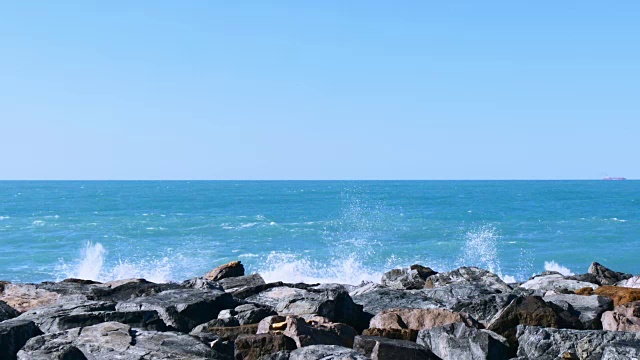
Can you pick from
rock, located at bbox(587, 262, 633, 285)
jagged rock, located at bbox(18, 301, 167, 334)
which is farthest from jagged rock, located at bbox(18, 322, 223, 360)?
rock, located at bbox(587, 262, 633, 285)

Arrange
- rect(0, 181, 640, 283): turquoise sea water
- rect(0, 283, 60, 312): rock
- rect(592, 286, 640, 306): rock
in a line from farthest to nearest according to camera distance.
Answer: rect(0, 181, 640, 283): turquoise sea water < rect(0, 283, 60, 312): rock < rect(592, 286, 640, 306): rock

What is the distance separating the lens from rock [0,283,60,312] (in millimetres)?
10409

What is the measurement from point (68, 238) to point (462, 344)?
33.8m

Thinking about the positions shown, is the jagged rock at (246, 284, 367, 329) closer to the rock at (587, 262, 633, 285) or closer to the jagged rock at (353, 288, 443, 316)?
the jagged rock at (353, 288, 443, 316)

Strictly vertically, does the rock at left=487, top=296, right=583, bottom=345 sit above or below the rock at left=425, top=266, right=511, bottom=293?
above

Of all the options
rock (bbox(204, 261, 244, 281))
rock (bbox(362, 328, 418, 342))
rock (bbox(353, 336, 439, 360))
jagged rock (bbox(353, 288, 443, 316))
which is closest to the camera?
rock (bbox(353, 336, 439, 360))

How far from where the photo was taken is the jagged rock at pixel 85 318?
8.17 meters

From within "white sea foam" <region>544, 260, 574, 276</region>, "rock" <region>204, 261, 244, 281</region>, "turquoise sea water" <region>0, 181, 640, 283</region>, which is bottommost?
"white sea foam" <region>544, 260, 574, 276</region>

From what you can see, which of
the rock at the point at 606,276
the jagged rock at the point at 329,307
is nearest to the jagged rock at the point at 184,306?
the jagged rock at the point at 329,307

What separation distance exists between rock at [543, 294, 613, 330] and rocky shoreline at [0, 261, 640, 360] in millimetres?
13

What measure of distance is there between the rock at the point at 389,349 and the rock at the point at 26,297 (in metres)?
5.27

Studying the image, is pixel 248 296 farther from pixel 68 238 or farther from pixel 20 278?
pixel 68 238

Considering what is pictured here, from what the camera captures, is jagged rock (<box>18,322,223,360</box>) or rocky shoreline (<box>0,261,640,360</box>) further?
rocky shoreline (<box>0,261,640,360</box>)

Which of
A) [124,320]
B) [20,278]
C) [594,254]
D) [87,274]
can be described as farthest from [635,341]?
[594,254]
